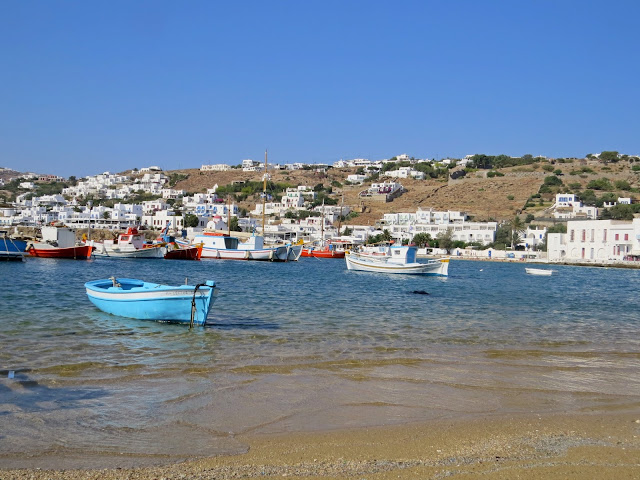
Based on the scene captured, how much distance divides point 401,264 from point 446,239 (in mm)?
55891

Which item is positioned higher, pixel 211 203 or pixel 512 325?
pixel 211 203

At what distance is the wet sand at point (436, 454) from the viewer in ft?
18.9

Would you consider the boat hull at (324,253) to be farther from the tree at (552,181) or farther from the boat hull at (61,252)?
the tree at (552,181)

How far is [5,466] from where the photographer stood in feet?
19.1

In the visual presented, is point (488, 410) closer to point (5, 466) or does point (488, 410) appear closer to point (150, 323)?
point (5, 466)

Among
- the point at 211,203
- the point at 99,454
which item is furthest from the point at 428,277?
the point at 211,203

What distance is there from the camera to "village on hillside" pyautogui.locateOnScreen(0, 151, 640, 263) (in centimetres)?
9206

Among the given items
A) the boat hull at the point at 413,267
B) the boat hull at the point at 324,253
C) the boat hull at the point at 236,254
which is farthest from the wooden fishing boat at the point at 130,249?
the boat hull at the point at 324,253

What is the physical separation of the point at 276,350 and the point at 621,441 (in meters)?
7.15

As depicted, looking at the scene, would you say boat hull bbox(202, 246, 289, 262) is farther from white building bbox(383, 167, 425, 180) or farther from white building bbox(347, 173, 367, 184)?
white building bbox(347, 173, 367, 184)

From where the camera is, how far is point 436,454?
6.46 m

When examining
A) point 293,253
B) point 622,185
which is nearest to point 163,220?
point 293,253

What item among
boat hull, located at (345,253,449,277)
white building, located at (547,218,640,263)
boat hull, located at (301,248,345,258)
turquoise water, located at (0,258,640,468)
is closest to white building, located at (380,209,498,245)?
boat hull, located at (301,248,345,258)

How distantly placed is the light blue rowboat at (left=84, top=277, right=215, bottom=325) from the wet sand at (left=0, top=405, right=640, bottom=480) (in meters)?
8.70
